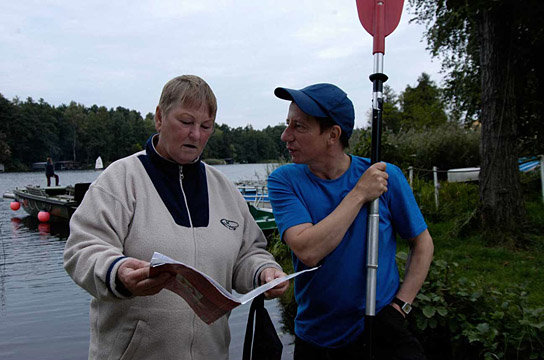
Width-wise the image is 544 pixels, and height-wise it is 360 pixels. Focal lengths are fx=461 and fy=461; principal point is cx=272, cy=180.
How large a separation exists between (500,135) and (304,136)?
20.2 feet

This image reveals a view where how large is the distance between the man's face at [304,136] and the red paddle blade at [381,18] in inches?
27.9

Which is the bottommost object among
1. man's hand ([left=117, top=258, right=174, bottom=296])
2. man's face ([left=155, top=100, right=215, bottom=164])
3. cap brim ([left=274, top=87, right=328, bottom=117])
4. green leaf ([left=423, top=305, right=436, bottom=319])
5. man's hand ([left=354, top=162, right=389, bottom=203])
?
green leaf ([left=423, top=305, right=436, bottom=319])

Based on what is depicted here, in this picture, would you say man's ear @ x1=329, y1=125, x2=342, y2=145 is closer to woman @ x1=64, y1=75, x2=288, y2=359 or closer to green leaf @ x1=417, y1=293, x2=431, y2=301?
woman @ x1=64, y1=75, x2=288, y2=359

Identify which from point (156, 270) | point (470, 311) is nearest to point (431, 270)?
point (470, 311)

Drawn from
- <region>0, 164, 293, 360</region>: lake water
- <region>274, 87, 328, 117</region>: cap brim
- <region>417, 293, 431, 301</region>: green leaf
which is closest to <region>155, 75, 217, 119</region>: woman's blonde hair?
<region>274, 87, 328, 117</region>: cap brim

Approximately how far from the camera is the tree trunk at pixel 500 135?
7.34 metres

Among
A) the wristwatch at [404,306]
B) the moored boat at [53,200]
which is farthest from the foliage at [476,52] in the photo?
the moored boat at [53,200]

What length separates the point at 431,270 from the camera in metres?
3.87

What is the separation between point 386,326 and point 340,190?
2.29 ft

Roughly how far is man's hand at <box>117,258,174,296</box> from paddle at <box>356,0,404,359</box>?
3.27 feet

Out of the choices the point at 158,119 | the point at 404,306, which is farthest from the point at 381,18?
the point at 404,306

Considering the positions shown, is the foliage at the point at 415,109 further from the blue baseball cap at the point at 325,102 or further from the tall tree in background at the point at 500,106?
the blue baseball cap at the point at 325,102

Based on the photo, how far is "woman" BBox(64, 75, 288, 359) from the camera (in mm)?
1869

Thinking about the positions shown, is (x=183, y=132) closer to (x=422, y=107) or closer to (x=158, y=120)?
(x=158, y=120)
